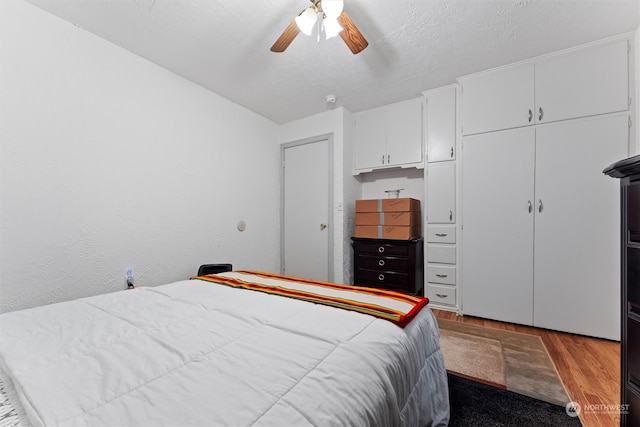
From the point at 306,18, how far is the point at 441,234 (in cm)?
235

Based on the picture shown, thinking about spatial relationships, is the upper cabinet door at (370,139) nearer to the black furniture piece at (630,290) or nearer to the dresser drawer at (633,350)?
the black furniture piece at (630,290)

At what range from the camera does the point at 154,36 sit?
202cm

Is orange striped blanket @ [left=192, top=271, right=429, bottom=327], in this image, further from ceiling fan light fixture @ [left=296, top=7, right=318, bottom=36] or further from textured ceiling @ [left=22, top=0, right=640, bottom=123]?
textured ceiling @ [left=22, top=0, right=640, bottom=123]

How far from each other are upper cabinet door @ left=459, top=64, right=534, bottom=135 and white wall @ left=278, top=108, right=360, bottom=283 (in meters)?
1.32

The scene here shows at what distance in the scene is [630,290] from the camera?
0.87 meters

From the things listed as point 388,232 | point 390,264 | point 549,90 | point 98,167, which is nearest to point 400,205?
point 388,232

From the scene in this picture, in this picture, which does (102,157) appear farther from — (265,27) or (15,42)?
(265,27)

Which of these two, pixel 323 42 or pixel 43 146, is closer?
pixel 43 146

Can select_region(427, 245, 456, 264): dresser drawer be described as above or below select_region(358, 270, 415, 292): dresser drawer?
above

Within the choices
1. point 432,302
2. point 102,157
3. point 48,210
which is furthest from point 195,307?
point 432,302

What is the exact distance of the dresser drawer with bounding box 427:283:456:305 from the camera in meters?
2.72

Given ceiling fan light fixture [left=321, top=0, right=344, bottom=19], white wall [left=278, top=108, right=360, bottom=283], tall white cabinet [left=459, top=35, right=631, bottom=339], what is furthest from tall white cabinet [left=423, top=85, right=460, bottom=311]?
ceiling fan light fixture [left=321, top=0, right=344, bottom=19]

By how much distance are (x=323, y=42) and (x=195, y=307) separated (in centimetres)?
211

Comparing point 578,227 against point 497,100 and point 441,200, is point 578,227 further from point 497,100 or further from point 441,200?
point 497,100
